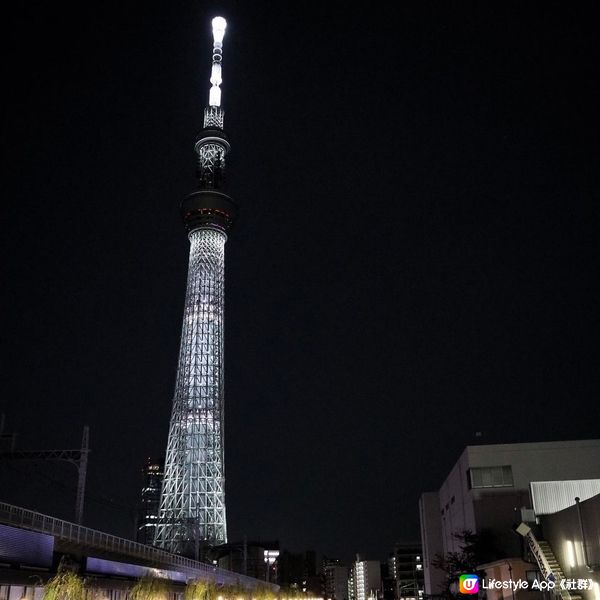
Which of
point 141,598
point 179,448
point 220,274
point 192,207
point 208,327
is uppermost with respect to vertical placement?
point 192,207

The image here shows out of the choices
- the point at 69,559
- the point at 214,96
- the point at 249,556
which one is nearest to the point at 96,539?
the point at 69,559

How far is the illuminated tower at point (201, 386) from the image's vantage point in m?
87.9

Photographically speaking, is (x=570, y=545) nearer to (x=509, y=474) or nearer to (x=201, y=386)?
(x=509, y=474)

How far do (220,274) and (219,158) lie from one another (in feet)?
64.2

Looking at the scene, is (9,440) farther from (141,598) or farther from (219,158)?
(219,158)

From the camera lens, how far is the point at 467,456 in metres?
52.0

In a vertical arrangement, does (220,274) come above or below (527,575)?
above

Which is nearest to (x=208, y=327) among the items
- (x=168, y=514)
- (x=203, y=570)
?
(x=168, y=514)

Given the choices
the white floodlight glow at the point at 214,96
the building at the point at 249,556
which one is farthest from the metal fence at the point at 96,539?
the white floodlight glow at the point at 214,96

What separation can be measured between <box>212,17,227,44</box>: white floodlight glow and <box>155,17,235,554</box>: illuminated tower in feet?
59.4

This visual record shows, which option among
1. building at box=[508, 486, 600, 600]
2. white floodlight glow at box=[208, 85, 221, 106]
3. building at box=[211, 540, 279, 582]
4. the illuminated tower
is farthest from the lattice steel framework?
building at box=[508, 486, 600, 600]

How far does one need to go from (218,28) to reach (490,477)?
9585 centimetres

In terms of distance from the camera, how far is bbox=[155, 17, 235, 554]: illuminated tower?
87.9 m

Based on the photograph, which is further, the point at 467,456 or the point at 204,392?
the point at 204,392
